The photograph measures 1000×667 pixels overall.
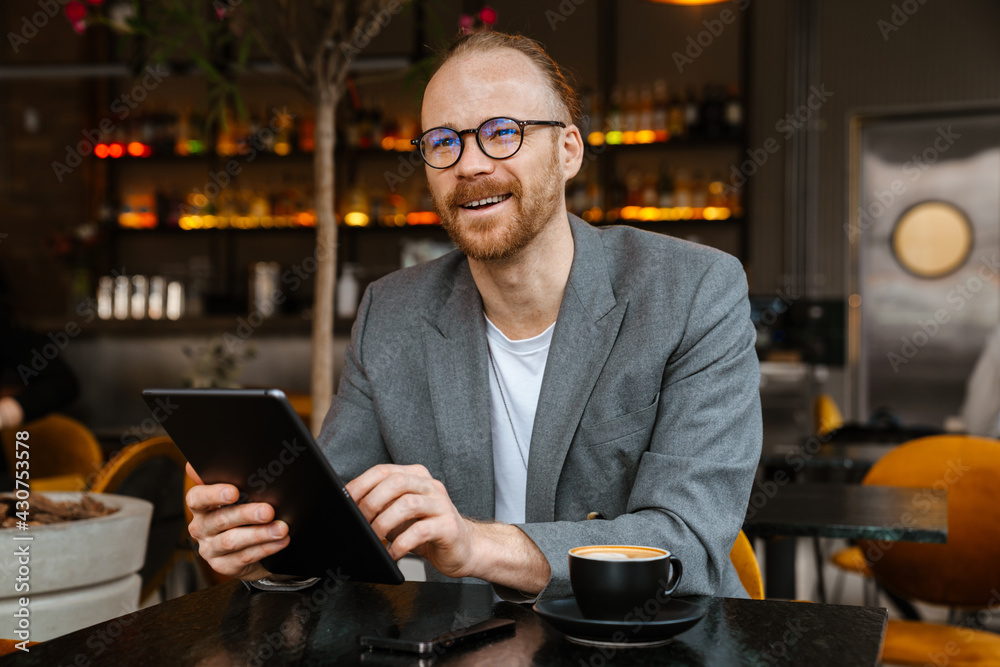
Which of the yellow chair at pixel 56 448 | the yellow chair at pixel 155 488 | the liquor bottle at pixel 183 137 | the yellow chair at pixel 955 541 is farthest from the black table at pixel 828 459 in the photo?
the liquor bottle at pixel 183 137

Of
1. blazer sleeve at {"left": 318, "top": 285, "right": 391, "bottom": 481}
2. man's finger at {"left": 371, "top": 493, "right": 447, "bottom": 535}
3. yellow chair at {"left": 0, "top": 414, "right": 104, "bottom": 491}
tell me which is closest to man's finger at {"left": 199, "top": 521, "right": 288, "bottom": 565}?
man's finger at {"left": 371, "top": 493, "right": 447, "bottom": 535}

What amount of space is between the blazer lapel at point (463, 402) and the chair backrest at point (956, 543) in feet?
4.10

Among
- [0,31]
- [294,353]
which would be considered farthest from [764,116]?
[0,31]

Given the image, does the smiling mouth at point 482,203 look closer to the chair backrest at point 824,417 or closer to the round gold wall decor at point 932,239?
the chair backrest at point 824,417

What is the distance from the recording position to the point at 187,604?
99 cm

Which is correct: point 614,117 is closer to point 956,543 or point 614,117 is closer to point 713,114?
point 713,114

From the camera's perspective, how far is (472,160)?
1388 millimetres

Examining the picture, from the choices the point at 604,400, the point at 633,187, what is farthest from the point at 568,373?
the point at 633,187

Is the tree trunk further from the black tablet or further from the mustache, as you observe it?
the black tablet

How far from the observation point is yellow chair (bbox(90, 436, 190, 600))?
6.44ft

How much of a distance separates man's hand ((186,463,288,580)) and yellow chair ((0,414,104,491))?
199 centimetres

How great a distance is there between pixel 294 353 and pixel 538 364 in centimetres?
299

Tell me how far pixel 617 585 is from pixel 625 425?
0.52m

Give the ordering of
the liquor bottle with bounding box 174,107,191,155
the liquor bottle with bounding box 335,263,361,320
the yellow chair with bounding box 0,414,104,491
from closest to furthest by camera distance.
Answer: the yellow chair with bounding box 0,414,104,491
the liquor bottle with bounding box 335,263,361,320
the liquor bottle with bounding box 174,107,191,155
